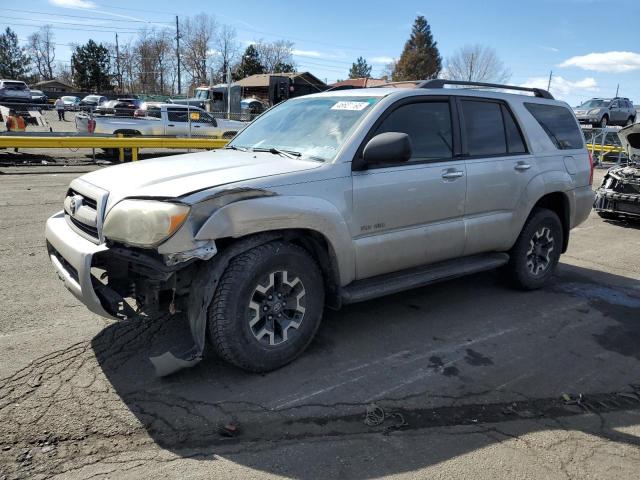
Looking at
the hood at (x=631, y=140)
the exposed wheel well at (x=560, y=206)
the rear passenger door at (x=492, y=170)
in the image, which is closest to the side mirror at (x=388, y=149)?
the rear passenger door at (x=492, y=170)

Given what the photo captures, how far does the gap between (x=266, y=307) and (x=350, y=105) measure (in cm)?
182

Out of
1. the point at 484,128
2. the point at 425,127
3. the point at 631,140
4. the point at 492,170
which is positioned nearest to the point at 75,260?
the point at 425,127

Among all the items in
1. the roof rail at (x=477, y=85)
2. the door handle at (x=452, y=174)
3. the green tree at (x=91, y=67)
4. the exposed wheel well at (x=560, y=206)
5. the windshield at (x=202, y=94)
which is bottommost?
the exposed wheel well at (x=560, y=206)

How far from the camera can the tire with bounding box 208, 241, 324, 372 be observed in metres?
3.18

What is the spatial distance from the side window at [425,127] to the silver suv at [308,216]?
0.01 m

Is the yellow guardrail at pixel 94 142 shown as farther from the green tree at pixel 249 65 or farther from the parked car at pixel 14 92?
the green tree at pixel 249 65

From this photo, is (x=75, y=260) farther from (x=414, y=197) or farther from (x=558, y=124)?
(x=558, y=124)

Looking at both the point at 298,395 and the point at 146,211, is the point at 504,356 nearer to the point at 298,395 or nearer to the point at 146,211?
the point at 298,395

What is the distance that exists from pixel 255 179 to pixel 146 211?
2.32ft

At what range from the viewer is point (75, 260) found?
3.22 m

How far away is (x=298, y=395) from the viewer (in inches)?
128

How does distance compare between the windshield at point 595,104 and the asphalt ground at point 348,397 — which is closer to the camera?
the asphalt ground at point 348,397

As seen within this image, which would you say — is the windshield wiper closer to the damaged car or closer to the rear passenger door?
the rear passenger door

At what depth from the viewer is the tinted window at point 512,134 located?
198 inches
